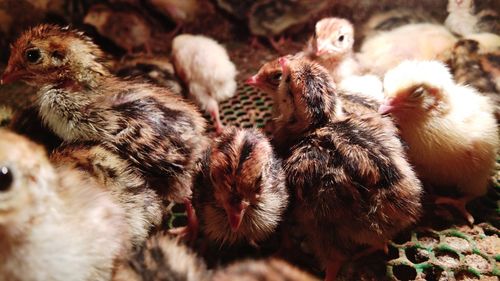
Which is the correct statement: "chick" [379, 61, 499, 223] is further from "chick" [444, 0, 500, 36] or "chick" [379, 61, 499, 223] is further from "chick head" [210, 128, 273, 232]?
"chick" [444, 0, 500, 36]

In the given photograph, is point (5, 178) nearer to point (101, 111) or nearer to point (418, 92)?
point (101, 111)

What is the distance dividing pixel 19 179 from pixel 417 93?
1461mm

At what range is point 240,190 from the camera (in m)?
1.45

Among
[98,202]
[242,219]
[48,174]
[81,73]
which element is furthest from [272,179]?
[81,73]

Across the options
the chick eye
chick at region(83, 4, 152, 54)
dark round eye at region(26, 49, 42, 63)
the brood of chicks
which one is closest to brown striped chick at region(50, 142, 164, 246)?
the brood of chicks

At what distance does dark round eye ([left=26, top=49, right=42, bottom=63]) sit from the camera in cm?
163

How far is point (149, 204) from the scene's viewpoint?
156cm

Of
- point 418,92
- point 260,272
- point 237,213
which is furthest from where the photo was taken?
point 418,92

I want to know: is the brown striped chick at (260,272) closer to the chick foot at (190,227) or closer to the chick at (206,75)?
the chick foot at (190,227)

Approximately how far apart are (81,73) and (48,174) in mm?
614

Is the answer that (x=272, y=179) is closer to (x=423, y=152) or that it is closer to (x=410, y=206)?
(x=410, y=206)

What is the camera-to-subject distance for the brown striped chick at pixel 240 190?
4.78ft

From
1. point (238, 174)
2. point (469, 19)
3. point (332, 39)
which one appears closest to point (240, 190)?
point (238, 174)

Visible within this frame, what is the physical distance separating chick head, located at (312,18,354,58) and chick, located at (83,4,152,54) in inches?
52.0
